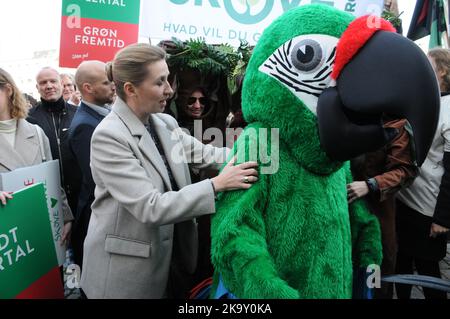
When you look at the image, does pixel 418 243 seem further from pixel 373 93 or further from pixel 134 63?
pixel 134 63

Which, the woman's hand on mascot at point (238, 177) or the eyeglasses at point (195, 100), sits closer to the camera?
the woman's hand on mascot at point (238, 177)

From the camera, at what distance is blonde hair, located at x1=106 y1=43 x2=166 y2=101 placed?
161cm

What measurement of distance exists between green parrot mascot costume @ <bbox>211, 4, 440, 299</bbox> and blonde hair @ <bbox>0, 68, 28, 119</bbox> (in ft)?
5.30

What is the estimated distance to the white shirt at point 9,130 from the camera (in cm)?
225

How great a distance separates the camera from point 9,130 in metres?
2.29

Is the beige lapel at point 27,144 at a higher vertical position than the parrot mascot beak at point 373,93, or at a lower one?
lower

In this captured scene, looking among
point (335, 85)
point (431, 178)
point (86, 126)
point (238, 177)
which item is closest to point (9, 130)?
point (86, 126)

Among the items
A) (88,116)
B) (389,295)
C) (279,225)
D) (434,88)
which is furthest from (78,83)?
(389,295)

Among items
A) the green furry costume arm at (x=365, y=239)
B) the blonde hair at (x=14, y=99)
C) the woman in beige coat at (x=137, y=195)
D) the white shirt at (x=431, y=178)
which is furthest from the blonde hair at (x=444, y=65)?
the blonde hair at (x=14, y=99)

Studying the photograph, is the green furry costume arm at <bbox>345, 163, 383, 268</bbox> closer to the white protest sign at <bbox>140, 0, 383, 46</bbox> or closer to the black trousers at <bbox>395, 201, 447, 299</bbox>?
the black trousers at <bbox>395, 201, 447, 299</bbox>

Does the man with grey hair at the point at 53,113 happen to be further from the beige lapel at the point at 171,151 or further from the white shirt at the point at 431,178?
the white shirt at the point at 431,178

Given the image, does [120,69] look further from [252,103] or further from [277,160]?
[277,160]

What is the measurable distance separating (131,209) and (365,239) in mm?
1031

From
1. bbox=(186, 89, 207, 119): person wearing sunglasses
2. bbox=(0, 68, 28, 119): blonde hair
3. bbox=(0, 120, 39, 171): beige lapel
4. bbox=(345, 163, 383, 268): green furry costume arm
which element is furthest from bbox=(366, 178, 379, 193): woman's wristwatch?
bbox=(0, 68, 28, 119): blonde hair
